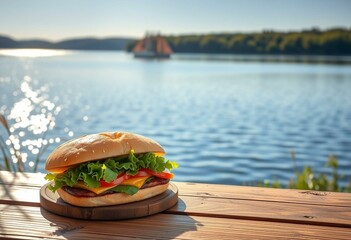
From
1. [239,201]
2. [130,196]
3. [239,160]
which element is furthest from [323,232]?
[239,160]

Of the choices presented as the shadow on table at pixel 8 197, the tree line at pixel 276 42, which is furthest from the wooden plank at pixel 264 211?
the tree line at pixel 276 42

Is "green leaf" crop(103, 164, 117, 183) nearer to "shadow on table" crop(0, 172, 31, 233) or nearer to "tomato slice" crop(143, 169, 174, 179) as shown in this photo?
"tomato slice" crop(143, 169, 174, 179)

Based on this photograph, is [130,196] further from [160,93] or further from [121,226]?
[160,93]

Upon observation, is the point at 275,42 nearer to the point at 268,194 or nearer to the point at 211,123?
the point at 211,123

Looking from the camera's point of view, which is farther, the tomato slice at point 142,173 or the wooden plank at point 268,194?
the wooden plank at point 268,194

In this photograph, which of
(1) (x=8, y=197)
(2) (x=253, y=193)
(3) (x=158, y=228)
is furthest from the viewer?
(2) (x=253, y=193)

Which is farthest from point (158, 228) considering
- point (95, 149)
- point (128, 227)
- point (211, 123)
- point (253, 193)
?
point (211, 123)

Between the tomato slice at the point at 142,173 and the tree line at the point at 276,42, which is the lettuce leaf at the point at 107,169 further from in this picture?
the tree line at the point at 276,42
